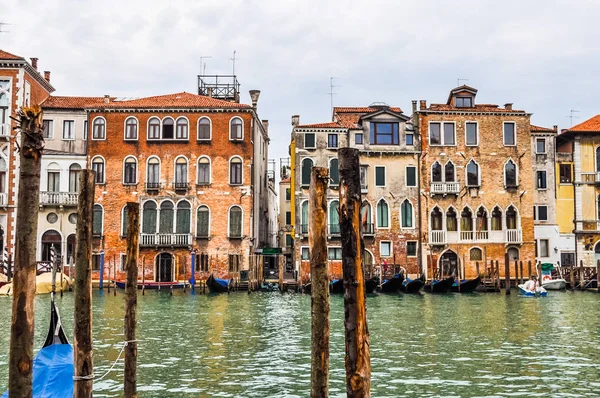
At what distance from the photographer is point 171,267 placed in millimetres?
28172

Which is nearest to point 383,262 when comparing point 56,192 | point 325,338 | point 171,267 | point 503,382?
point 171,267

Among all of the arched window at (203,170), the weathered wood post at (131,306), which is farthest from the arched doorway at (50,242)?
the weathered wood post at (131,306)

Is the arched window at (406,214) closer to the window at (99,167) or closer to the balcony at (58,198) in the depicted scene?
the window at (99,167)

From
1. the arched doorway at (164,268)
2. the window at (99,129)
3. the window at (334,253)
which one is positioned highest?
the window at (99,129)

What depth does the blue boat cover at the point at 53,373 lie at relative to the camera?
6207 mm

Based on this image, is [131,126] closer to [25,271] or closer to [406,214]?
[406,214]

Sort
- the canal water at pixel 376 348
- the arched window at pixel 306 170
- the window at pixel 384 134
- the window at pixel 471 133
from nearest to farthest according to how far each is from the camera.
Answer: the canal water at pixel 376 348, the arched window at pixel 306 170, the window at pixel 384 134, the window at pixel 471 133

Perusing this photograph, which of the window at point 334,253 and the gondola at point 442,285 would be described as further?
the window at point 334,253

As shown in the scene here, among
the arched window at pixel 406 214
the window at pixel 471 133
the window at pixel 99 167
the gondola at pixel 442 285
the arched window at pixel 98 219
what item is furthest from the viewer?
the window at pixel 471 133

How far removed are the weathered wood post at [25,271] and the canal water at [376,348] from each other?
10.7 feet

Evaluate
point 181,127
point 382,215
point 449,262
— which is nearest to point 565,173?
point 449,262

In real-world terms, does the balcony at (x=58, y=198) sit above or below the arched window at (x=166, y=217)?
above

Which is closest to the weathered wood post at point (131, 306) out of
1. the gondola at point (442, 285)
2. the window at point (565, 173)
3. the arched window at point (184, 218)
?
the gondola at point (442, 285)

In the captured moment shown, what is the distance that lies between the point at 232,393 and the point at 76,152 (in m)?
23.3
